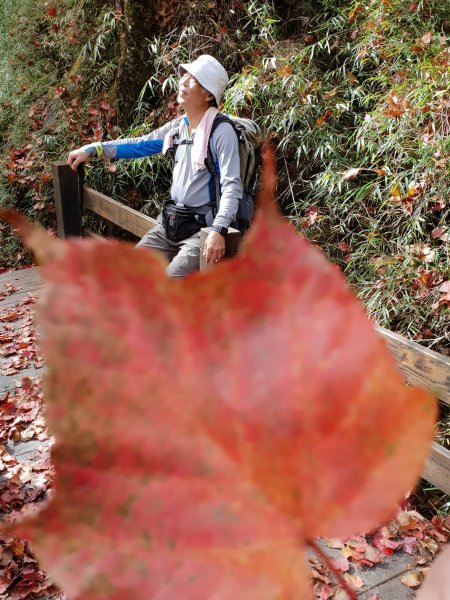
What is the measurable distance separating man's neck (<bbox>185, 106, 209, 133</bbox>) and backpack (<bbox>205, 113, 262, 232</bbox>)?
0.29ft

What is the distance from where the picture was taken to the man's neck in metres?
2.41

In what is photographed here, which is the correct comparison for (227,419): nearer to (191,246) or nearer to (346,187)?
(191,246)

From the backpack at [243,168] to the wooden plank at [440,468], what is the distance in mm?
1191

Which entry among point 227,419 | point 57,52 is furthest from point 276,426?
point 57,52

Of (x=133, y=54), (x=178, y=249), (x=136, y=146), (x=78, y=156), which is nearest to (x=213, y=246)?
(x=178, y=249)

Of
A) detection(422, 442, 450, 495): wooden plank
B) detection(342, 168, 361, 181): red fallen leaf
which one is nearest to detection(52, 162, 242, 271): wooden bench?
detection(342, 168, 361, 181): red fallen leaf

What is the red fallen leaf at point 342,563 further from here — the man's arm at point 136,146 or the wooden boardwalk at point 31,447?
the man's arm at point 136,146

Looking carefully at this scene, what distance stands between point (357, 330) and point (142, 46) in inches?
184

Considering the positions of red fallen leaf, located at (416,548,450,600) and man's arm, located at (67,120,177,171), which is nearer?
red fallen leaf, located at (416,548,450,600)

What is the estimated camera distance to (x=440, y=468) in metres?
1.93

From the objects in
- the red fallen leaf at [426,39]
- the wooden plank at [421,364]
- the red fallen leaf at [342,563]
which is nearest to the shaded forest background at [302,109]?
the red fallen leaf at [426,39]

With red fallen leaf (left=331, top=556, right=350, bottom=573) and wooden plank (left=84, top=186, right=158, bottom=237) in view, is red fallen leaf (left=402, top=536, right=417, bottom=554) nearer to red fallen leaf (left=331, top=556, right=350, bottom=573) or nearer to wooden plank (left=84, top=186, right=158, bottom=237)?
red fallen leaf (left=331, top=556, right=350, bottom=573)

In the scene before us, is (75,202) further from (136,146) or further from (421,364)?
(421,364)

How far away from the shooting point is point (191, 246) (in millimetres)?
2404
